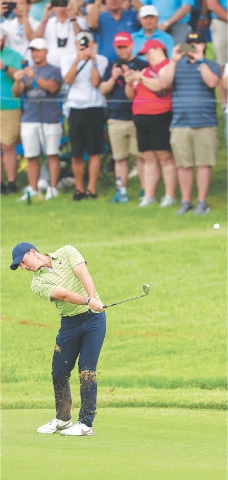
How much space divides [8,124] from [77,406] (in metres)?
8.71

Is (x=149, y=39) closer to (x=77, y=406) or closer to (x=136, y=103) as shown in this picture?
(x=136, y=103)

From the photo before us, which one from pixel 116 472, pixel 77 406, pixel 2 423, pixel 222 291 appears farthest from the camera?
pixel 222 291

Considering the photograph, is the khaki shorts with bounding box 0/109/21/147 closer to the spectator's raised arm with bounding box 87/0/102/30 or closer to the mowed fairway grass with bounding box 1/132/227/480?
the mowed fairway grass with bounding box 1/132/227/480

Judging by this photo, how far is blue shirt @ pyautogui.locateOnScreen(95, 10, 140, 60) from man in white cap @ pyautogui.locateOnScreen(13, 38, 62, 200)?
80 cm

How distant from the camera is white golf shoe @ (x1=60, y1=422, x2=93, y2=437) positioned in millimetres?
9703

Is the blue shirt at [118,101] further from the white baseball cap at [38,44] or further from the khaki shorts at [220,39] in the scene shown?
the khaki shorts at [220,39]

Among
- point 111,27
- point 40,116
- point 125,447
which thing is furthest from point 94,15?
point 125,447

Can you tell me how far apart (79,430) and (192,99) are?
26.5ft

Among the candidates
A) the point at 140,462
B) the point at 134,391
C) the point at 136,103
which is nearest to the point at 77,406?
the point at 134,391

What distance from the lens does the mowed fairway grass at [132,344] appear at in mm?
8242

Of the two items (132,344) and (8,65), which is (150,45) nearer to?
(8,65)

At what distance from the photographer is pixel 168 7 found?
18.3 meters

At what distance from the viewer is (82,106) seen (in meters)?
18.7

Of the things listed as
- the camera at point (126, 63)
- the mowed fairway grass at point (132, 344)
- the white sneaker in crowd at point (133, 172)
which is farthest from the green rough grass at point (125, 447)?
the white sneaker in crowd at point (133, 172)
